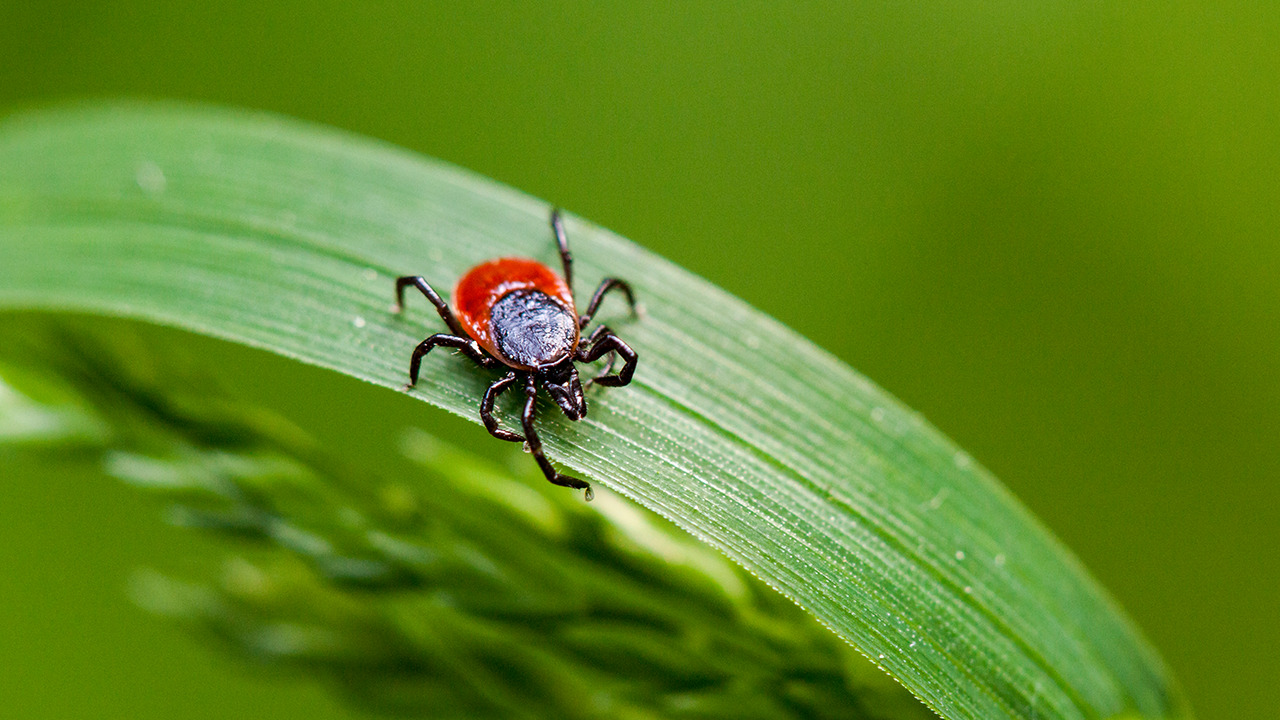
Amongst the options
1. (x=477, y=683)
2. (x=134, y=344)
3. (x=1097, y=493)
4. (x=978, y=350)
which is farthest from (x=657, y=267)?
(x=1097, y=493)

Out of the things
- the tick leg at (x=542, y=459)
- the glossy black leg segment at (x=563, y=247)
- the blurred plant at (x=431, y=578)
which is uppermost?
the glossy black leg segment at (x=563, y=247)

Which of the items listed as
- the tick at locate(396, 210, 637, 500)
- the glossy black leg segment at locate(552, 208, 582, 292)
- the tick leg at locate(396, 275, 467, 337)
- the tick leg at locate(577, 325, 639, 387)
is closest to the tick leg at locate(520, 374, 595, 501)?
the tick at locate(396, 210, 637, 500)

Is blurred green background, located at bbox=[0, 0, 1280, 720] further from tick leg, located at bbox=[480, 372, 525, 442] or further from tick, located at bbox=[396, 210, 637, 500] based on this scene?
tick leg, located at bbox=[480, 372, 525, 442]

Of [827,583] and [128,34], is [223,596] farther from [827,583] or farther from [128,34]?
[128,34]

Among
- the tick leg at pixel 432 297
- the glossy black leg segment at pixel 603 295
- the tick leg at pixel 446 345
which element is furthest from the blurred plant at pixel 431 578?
the glossy black leg segment at pixel 603 295

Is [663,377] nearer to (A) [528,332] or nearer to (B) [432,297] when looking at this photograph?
(A) [528,332]

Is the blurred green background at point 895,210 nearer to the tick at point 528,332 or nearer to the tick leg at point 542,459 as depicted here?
the tick at point 528,332

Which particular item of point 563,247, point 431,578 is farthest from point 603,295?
point 431,578
